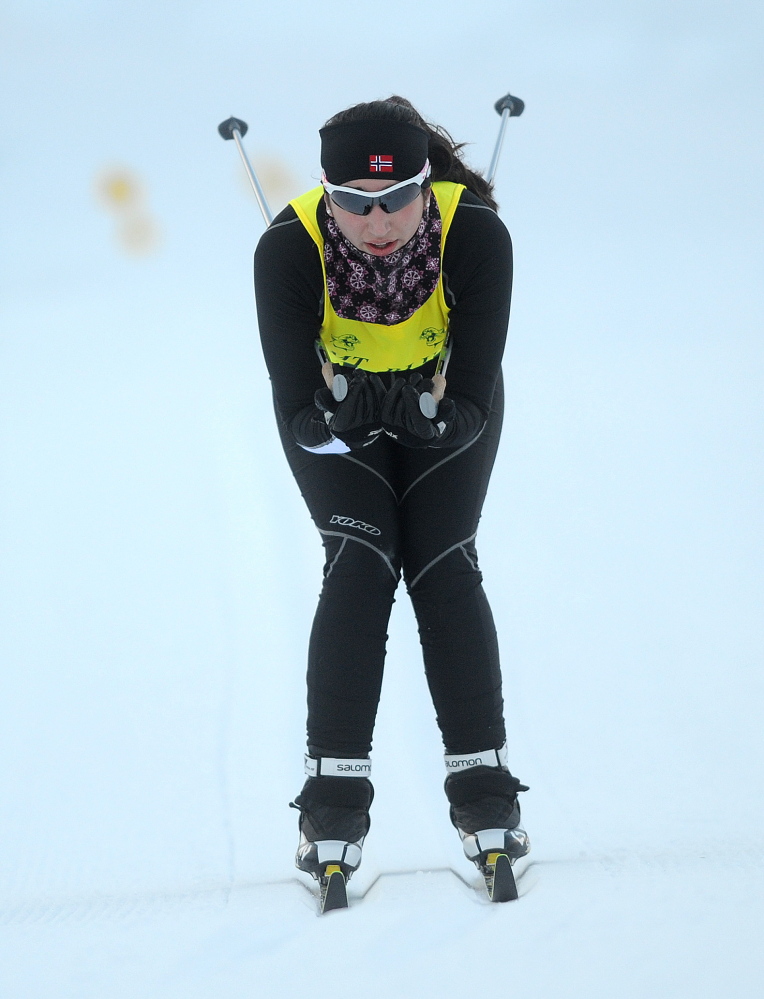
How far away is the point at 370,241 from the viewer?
1.38 meters

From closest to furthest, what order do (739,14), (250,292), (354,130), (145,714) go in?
(354,130) → (145,714) → (250,292) → (739,14)

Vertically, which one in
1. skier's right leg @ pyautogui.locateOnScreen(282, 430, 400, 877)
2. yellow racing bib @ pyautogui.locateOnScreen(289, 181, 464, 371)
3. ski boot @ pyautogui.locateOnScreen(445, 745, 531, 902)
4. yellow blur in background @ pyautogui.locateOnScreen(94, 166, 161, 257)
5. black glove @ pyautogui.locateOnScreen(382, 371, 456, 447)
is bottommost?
ski boot @ pyautogui.locateOnScreen(445, 745, 531, 902)

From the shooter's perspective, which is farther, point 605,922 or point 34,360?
point 34,360

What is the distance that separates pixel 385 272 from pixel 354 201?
122mm

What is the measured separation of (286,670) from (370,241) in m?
1.20

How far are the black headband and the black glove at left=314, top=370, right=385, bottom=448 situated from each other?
0.95 feet

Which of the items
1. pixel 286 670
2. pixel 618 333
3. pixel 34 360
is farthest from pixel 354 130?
pixel 34 360

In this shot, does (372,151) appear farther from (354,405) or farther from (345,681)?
(345,681)

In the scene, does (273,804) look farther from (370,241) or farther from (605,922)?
(370,241)

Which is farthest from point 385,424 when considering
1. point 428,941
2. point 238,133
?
point 238,133

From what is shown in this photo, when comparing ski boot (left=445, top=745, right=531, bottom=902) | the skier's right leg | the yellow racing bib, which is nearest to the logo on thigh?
the skier's right leg

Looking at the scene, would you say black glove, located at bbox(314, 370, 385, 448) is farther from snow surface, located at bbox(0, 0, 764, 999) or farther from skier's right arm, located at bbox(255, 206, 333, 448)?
snow surface, located at bbox(0, 0, 764, 999)

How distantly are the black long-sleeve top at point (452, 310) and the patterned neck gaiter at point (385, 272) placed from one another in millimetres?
25

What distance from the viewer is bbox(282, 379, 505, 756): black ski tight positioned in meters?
1.40
